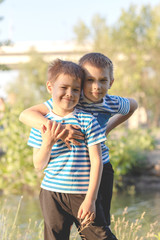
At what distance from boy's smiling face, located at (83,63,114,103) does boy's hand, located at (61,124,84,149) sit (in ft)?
0.84

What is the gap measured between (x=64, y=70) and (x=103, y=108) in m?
0.40

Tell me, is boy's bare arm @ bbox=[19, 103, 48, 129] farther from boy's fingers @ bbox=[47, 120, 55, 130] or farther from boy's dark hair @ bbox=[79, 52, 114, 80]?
boy's dark hair @ bbox=[79, 52, 114, 80]

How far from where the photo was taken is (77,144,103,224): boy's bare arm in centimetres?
200

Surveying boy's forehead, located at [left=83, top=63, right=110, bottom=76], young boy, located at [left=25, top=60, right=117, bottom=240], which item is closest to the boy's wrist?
young boy, located at [left=25, top=60, right=117, bottom=240]

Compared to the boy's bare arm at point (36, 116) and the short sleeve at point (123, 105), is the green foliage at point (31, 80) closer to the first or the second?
the short sleeve at point (123, 105)

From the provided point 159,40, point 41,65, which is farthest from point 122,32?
point 41,65

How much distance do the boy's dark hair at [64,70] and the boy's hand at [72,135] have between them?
0.30 m

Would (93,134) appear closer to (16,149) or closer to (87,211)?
(87,211)

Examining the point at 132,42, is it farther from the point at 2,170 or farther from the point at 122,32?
the point at 2,170

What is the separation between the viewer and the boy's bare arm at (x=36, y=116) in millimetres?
2127

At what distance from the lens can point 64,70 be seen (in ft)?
6.82

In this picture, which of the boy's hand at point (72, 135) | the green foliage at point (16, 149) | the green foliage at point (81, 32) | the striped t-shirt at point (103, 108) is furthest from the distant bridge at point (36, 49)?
the boy's hand at point (72, 135)

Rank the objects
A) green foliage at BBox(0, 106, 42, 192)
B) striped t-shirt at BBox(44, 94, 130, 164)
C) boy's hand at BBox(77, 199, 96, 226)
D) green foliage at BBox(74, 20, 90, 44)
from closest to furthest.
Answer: boy's hand at BBox(77, 199, 96, 226) < striped t-shirt at BBox(44, 94, 130, 164) < green foliage at BBox(0, 106, 42, 192) < green foliage at BBox(74, 20, 90, 44)

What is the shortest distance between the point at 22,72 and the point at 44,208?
1140 inches
